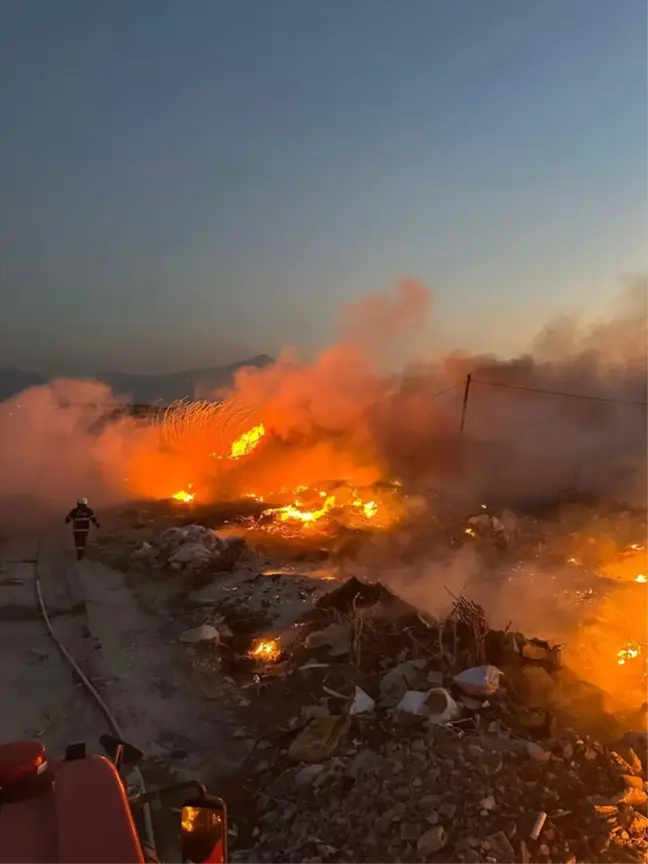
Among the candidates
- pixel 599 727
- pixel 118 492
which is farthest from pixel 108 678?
pixel 118 492

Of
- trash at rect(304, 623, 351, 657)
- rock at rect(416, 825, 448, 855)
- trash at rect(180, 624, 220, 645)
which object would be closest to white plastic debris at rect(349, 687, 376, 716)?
trash at rect(304, 623, 351, 657)

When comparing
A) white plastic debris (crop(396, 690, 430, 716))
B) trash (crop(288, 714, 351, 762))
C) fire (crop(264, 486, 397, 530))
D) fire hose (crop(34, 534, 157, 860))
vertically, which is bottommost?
fire (crop(264, 486, 397, 530))

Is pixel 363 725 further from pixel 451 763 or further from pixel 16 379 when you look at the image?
→ pixel 16 379

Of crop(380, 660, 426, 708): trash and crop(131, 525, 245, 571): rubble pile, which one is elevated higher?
crop(380, 660, 426, 708): trash

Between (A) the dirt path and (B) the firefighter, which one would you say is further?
(B) the firefighter

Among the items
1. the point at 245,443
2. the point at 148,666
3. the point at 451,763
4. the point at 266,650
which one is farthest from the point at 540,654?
the point at 245,443

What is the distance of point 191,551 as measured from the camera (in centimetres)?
1420

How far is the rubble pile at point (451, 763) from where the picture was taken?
17.0 ft

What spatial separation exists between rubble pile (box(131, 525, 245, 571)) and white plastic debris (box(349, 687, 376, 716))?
23.2ft

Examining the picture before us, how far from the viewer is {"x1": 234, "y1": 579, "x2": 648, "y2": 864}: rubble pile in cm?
520

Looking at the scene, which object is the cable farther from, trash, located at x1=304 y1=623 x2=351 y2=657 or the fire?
trash, located at x1=304 y1=623 x2=351 y2=657

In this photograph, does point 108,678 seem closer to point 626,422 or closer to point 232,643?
point 232,643

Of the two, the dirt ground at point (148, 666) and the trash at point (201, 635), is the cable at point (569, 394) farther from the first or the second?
the trash at point (201, 635)

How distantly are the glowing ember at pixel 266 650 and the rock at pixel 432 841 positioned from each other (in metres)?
4.72
